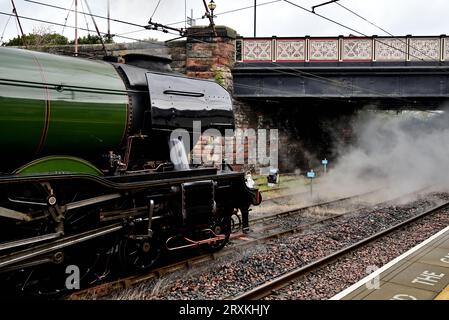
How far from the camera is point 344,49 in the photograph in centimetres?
1656

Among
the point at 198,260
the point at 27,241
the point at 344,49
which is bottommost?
the point at 198,260

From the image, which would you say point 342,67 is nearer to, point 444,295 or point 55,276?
point 444,295

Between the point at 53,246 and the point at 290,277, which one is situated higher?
the point at 53,246

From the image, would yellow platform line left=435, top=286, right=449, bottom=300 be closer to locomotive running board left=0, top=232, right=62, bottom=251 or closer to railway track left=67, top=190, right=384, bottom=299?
railway track left=67, top=190, right=384, bottom=299

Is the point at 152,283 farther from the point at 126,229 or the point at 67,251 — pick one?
the point at 67,251

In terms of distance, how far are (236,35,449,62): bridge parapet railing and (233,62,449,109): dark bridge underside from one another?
0.77ft

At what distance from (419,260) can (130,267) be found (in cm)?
444

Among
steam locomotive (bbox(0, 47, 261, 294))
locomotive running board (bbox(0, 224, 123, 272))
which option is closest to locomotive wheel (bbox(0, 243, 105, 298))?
steam locomotive (bbox(0, 47, 261, 294))

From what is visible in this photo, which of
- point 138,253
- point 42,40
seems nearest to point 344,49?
point 138,253

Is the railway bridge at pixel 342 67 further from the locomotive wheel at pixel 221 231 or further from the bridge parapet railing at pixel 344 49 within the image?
the locomotive wheel at pixel 221 231

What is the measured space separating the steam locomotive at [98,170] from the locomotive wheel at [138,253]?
2 cm

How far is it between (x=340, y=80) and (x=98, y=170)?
1336 cm

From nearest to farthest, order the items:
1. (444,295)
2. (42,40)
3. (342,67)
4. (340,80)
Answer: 1. (444,295)
2. (342,67)
3. (340,80)
4. (42,40)
